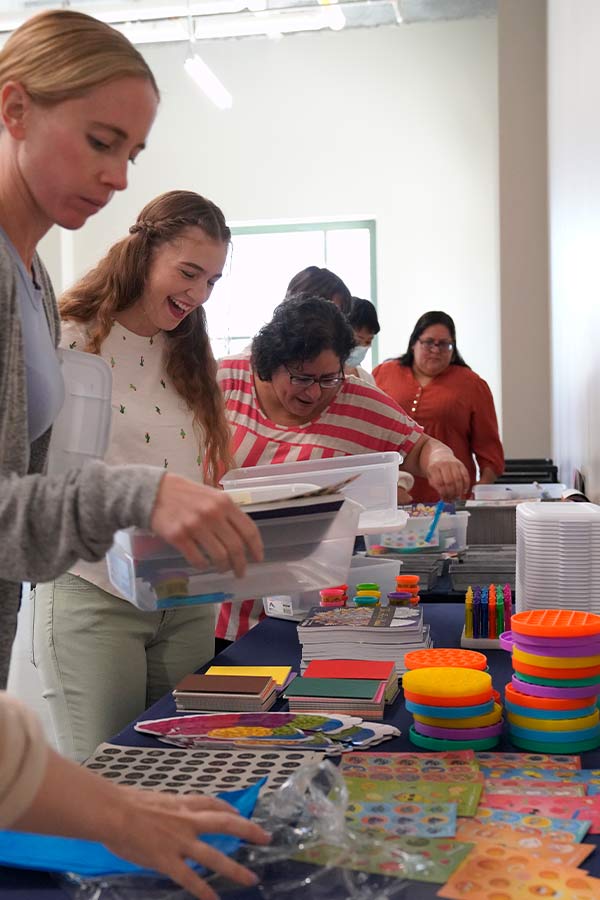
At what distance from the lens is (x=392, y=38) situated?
7.57 m

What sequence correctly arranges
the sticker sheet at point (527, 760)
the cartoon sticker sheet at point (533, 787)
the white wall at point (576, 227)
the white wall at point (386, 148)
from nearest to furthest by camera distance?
the cartoon sticker sheet at point (533, 787), the sticker sheet at point (527, 760), the white wall at point (576, 227), the white wall at point (386, 148)

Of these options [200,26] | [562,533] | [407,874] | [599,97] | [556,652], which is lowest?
[407,874]

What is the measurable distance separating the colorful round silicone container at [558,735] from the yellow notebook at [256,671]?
0.47 metres

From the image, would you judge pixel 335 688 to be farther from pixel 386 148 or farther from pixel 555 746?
pixel 386 148

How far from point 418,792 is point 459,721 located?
8.2 inches

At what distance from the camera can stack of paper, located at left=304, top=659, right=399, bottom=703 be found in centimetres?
158

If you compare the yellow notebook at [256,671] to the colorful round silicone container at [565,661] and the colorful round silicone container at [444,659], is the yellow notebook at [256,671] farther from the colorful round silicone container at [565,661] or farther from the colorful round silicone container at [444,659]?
the colorful round silicone container at [565,661]

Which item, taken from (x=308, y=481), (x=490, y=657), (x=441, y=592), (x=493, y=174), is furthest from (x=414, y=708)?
(x=493, y=174)

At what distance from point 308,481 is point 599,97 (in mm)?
1469

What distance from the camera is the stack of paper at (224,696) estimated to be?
1522 mm

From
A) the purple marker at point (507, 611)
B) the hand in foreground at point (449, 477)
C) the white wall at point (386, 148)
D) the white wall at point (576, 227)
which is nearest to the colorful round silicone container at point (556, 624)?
the purple marker at point (507, 611)

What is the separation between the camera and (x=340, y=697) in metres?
1.52

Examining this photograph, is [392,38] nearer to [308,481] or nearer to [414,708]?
[308,481]

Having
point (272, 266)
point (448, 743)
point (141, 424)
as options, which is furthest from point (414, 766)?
point (272, 266)
